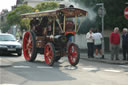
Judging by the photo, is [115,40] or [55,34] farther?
[115,40]

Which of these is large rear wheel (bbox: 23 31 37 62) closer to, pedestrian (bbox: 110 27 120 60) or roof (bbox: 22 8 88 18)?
roof (bbox: 22 8 88 18)

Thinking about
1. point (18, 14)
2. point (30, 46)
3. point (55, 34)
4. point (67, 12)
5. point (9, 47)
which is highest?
point (18, 14)

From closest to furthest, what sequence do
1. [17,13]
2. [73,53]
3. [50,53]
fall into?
[73,53] → [50,53] → [17,13]

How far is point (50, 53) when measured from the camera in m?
13.8

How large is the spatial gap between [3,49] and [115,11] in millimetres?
9921

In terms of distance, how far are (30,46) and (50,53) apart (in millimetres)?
2149

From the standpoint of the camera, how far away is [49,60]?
555 inches

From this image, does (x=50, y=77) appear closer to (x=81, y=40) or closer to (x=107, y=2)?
(x=107, y=2)

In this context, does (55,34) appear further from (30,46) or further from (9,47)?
(9,47)

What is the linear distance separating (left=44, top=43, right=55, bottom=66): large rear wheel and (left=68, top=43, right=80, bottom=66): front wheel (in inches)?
31.3

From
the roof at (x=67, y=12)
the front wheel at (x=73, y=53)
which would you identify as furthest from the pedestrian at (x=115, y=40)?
the front wheel at (x=73, y=53)

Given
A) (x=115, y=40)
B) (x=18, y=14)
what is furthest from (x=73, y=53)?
(x=18, y=14)

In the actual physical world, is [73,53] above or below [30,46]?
below

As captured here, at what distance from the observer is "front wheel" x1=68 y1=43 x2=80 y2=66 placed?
43.8 feet
